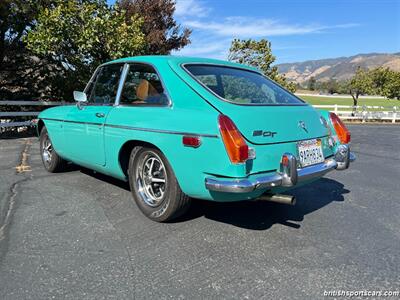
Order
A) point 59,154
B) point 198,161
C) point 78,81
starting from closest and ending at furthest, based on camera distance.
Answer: point 198,161, point 59,154, point 78,81

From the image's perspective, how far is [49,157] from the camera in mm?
5859

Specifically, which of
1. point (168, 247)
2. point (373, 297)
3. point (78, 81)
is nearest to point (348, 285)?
point (373, 297)

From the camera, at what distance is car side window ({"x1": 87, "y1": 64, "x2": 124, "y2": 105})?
4297mm

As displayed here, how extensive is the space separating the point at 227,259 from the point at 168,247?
530mm

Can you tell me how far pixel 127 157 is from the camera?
13.2 ft

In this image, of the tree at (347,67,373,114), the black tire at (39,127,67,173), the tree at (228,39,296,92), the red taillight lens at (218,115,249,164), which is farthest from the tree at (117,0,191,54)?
the tree at (347,67,373,114)

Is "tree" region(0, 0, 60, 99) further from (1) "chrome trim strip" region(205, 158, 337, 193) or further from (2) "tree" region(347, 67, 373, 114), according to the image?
(2) "tree" region(347, 67, 373, 114)

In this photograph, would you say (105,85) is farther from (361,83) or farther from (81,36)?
(361,83)

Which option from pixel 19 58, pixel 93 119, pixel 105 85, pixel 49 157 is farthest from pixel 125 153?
pixel 19 58

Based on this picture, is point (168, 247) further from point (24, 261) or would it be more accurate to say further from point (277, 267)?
point (24, 261)

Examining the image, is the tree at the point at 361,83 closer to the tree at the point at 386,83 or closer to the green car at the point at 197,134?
the tree at the point at 386,83

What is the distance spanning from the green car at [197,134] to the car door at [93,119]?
1 cm

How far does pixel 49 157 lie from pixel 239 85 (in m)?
3.47

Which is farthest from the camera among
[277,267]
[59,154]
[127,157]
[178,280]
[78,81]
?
[78,81]
